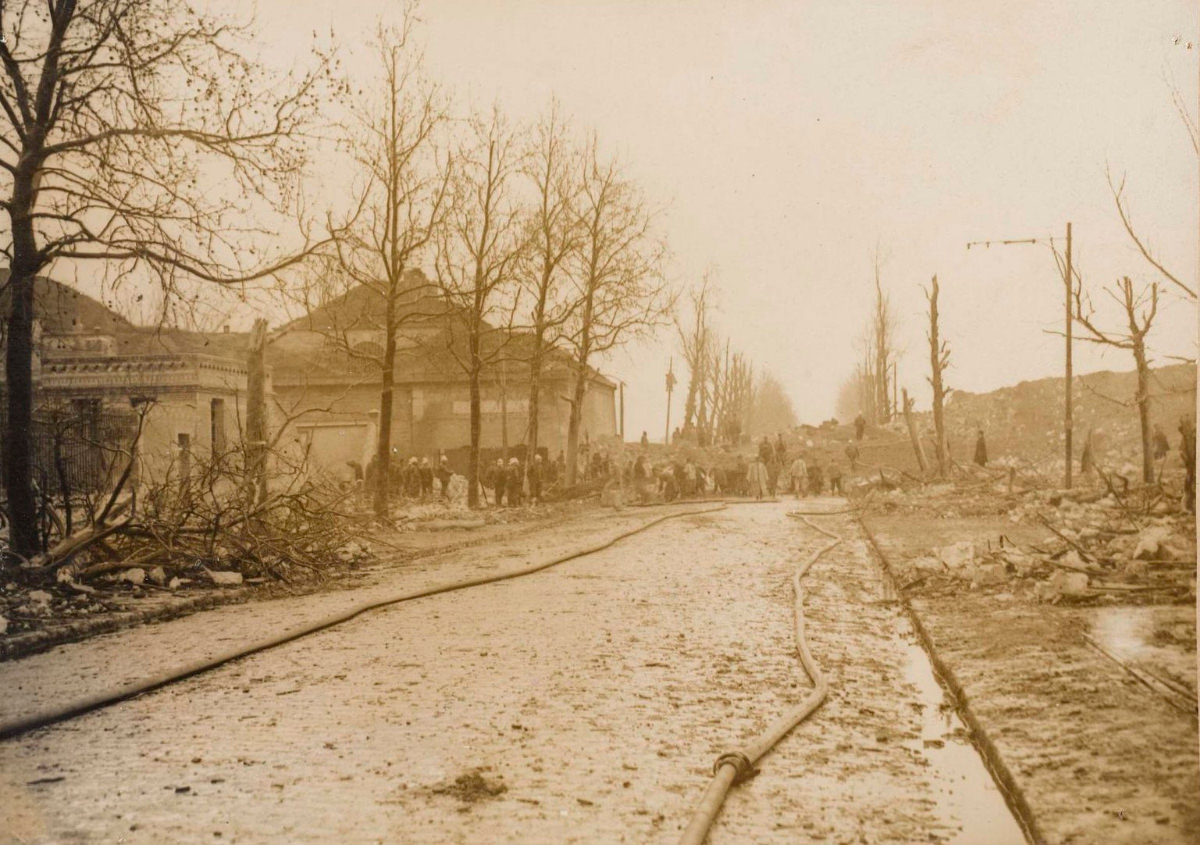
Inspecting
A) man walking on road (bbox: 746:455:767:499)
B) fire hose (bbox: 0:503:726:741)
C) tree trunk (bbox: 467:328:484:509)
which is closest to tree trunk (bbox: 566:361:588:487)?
tree trunk (bbox: 467:328:484:509)

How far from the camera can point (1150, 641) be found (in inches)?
259

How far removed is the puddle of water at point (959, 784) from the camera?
13.0ft

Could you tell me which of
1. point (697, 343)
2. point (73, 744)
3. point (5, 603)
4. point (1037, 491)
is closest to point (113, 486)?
point (5, 603)

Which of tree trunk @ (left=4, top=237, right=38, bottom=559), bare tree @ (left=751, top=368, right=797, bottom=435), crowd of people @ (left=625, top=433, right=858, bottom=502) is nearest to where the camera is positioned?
tree trunk @ (left=4, top=237, right=38, bottom=559)

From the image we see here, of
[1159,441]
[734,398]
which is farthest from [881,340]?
[734,398]

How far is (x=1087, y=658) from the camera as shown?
6.41m

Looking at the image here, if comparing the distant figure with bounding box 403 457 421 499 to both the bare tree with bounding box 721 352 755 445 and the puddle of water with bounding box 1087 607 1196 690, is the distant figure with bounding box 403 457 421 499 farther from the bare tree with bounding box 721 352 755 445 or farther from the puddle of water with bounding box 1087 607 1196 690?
the bare tree with bounding box 721 352 755 445

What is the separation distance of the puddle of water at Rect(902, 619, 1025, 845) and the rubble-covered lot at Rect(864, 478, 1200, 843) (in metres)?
0.14

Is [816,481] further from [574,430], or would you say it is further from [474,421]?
[474,421]

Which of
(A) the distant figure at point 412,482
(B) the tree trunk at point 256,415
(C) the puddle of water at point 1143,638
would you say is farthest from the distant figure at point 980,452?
(C) the puddle of water at point 1143,638

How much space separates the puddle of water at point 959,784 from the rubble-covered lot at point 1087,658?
0.47ft

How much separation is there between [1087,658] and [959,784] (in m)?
2.40

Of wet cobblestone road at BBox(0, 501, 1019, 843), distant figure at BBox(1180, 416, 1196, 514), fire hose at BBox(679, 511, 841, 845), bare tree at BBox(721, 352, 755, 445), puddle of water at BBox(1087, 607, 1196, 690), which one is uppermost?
bare tree at BBox(721, 352, 755, 445)

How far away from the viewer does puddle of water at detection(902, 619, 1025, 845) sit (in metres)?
3.97
